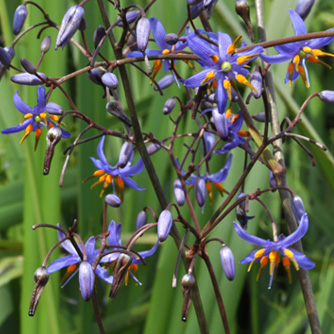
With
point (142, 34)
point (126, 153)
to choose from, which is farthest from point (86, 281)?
point (142, 34)

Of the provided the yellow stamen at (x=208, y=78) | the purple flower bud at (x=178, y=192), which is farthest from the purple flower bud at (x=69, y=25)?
the purple flower bud at (x=178, y=192)

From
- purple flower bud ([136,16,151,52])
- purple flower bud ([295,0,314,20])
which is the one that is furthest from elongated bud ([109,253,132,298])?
purple flower bud ([295,0,314,20])

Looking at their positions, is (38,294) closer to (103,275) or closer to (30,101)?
(103,275)

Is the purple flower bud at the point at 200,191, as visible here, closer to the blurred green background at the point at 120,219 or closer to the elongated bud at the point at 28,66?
the blurred green background at the point at 120,219

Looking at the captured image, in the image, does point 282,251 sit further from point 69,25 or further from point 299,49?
point 69,25

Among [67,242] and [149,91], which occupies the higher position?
[67,242]

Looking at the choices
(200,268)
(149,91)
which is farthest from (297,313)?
(149,91)
